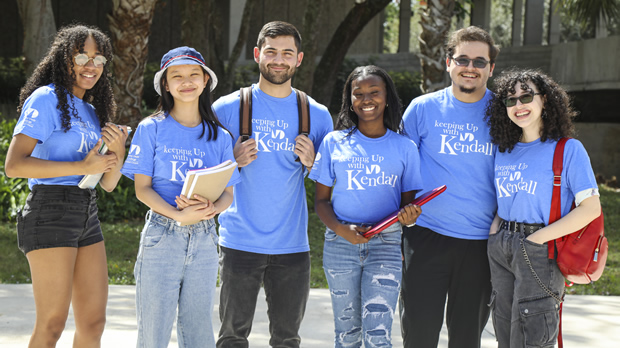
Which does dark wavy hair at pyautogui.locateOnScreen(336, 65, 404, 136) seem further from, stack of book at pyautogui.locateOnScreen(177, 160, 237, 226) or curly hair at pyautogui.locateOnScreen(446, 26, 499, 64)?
stack of book at pyautogui.locateOnScreen(177, 160, 237, 226)

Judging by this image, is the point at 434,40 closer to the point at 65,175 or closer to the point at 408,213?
the point at 408,213

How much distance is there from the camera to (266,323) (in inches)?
209

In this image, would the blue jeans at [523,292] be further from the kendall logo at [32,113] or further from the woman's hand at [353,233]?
the kendall logo at [32,113]

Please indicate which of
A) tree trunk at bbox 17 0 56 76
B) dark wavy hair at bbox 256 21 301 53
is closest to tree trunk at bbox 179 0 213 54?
tree trunk at bbox 17 0 56 76

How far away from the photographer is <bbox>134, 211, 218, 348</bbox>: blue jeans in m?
3.35

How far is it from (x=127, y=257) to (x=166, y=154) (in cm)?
465

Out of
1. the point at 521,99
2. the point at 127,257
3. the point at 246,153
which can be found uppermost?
the point at 521,99

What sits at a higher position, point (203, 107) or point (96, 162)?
point (203, 107)

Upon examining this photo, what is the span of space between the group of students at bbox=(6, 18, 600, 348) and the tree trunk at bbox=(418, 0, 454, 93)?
5.29 m

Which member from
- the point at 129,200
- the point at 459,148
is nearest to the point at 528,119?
the point at 459,148

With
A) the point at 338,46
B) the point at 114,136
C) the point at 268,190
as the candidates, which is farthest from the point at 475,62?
the point at 338,46

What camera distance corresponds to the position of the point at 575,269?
11.3 feet

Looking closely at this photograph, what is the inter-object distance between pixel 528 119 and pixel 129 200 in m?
6.93

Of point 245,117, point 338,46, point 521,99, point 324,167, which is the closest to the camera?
point 521,99
